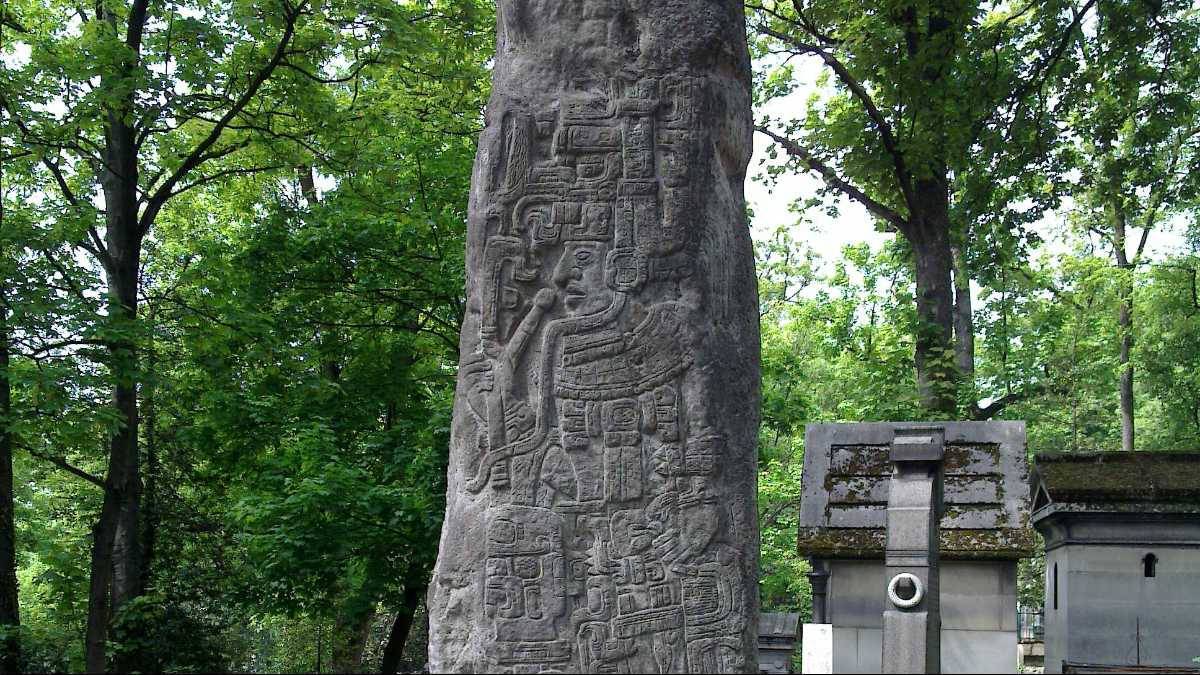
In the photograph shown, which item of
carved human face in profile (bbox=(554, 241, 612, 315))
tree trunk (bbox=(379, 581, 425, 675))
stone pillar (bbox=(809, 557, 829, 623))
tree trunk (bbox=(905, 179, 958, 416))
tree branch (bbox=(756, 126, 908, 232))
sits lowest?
tree trunk (bbox=(379, 581, 425, 675))

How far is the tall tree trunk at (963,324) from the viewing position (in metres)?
15.1

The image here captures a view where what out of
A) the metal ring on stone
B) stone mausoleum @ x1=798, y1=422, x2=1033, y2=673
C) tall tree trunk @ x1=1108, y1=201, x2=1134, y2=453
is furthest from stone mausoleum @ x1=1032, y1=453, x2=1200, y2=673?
tall tree trunk @ x1=1108, y1=201, x2=1134, y2=453

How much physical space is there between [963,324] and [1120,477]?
7050 millimetres

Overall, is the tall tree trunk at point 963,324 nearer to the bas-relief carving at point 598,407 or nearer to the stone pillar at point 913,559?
the stone pillar at point 913,559

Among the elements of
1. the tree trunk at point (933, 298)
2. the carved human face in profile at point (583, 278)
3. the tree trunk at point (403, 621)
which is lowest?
the tree trunk at point (403, 621)

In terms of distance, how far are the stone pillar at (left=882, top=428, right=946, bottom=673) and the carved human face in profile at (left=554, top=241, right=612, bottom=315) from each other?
2.81 meters

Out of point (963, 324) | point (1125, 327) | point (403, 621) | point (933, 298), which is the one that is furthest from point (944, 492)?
point (1125, 327)

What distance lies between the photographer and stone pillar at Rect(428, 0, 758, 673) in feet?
16.2

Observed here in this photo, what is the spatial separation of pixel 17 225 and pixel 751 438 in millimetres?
7143

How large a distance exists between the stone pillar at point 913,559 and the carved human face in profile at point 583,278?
111 inches

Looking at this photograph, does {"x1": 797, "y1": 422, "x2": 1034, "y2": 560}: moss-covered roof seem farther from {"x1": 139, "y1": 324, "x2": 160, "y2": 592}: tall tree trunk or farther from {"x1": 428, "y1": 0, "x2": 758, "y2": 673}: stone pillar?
{"x1": 139, "y1": 324, "x2": 160, "y2": 592}: tall tree trunk

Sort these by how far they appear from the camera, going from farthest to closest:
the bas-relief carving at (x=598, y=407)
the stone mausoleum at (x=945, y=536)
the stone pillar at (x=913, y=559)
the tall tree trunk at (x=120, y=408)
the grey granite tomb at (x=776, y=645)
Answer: the grey granite tomb at (x=776, y=645) → the tall tree trunk at (x=120, y=408) → the stone mausoleum at (x=945, y=536) → the stone pillar at (x=913, y=559) → the bas-relief carving at (x=598, y=407)

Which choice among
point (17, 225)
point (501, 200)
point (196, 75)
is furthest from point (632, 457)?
point (196, 75)

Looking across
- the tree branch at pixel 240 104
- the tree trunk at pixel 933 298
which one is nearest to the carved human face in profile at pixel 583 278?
the tree branch at pixel 240 104
